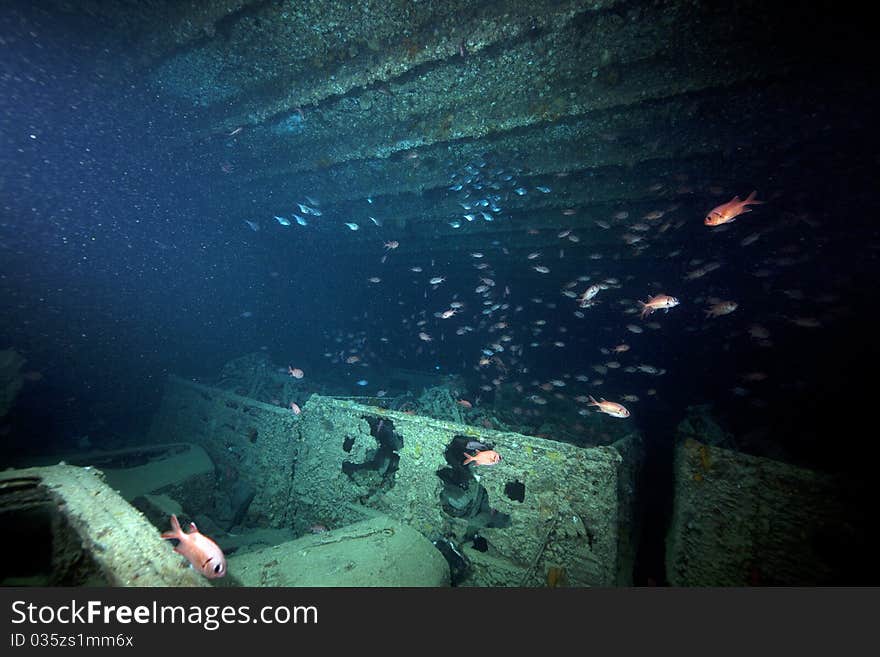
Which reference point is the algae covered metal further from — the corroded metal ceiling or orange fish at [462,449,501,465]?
the corroded metal ceiling

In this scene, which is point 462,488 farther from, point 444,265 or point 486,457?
point 444,265

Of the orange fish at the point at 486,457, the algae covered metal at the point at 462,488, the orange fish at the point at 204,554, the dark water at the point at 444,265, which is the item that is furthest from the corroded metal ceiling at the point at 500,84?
the orange fish at the point at 204,554

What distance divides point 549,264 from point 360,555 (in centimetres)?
1033

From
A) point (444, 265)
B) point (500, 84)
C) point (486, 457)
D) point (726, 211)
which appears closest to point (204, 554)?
point (486, 457)

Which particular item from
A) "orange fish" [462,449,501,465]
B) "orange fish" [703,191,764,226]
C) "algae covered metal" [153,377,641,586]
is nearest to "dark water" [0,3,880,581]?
"orange fish" [703,191,764,226]

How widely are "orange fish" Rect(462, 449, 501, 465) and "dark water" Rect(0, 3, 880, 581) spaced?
11.0ft

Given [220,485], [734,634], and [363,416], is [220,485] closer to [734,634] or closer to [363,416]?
[363,416]

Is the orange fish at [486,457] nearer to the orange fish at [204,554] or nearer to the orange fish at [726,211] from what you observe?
the orange fish at [204,554]

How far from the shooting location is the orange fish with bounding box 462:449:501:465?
4.35 metres

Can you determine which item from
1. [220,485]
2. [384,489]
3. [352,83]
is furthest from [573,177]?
[220,485]

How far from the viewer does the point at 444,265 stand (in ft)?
46.3

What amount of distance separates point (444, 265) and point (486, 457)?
10684 mm

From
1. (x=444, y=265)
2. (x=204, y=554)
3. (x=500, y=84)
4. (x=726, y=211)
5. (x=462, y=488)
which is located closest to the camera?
(x=204, y=554)

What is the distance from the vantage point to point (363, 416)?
538 centimetres
